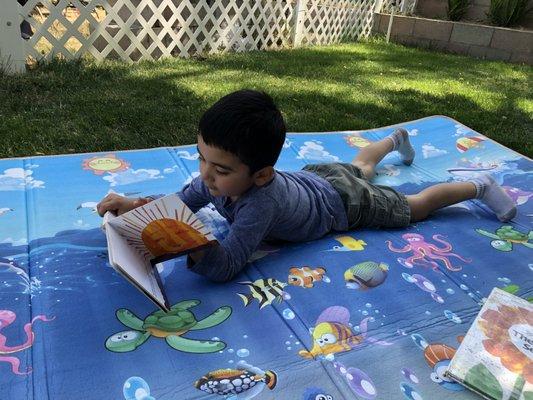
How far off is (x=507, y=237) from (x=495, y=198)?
0.24 m

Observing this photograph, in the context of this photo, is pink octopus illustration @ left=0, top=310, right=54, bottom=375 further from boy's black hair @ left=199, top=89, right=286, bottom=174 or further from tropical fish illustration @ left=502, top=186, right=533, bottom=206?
tropical fish illustration @ left=502, top=186, right=533, bottom=206

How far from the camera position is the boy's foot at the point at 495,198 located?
2.27 meters

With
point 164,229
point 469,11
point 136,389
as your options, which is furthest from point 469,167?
point 469,11

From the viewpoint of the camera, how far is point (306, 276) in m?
1.77

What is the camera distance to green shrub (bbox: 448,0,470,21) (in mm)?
6902

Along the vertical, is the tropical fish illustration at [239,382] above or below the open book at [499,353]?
below

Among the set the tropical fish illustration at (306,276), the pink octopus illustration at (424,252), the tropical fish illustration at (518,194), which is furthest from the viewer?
the tropical fish illustration at (518,194)

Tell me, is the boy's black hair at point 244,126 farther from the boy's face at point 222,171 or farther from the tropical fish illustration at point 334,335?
the tropical fish illustration at point 334,335

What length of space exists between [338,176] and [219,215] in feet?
1.75

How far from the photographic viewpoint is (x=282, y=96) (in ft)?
13.0

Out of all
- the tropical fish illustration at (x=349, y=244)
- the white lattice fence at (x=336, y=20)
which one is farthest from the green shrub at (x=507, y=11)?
the tropical fish illustration at (x=349, y=244)

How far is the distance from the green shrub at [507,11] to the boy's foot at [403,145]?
5.00m

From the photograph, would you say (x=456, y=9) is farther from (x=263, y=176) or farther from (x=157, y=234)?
(x=157, y=234)

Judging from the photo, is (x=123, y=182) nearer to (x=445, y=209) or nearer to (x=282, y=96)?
(x=445, y=209)
